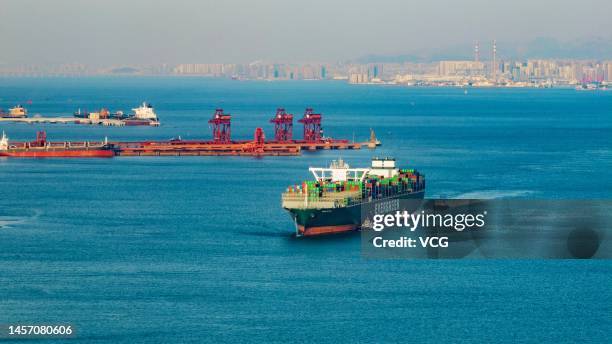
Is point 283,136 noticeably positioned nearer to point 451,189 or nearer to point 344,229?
point 451,189

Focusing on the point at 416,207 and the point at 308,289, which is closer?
the point at 308,289

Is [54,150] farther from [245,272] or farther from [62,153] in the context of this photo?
[245,272]

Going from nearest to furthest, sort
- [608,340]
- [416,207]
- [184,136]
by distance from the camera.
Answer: [608,340]
[416,207]
[184,136]

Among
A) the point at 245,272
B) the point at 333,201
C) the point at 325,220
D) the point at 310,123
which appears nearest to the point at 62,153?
the point at 310,123

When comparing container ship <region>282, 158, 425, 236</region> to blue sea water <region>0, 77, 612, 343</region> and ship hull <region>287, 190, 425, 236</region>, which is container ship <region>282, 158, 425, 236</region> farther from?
blue sea water <region>0, 77, 612, 343</region>

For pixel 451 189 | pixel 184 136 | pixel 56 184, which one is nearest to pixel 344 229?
pixel 451 189

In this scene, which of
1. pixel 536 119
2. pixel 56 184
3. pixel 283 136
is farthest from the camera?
pixel 536 119

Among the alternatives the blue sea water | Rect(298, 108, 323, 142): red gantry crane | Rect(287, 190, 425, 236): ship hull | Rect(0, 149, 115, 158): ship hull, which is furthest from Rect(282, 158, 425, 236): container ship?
Rect(298, 108, 323, 142): red gantry crane
